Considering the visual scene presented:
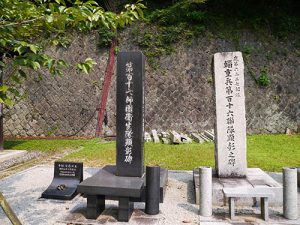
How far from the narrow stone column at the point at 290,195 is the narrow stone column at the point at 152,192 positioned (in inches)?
81.0

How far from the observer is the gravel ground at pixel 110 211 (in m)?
4.50

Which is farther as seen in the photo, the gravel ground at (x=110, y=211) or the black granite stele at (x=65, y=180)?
the black granite stele at (x=65, y=180)

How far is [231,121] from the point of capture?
6.00 metres

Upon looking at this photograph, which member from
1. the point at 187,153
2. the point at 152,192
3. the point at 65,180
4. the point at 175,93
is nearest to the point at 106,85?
the point at 175,93

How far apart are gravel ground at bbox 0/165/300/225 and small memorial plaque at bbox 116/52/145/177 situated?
0.76m

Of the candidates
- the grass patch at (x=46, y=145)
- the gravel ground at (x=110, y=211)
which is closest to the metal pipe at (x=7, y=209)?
the gravel ground at (x=110, y=211)

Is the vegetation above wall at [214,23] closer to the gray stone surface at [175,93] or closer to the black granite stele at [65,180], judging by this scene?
the gray stone surface at [175,93]

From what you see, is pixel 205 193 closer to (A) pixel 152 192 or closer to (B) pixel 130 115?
(A) pixel 152 192

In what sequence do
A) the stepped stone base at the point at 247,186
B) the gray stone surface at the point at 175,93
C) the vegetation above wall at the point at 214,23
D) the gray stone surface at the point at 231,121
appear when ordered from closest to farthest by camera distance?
the stepped stone base at the point at 247,186 → the gray stone surface at the point at 231,121 → the gray stone surface at the point at 175,93 → the vegetation above wall at the point at 214,23

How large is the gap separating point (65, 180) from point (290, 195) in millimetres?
4261

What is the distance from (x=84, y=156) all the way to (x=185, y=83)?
735cm

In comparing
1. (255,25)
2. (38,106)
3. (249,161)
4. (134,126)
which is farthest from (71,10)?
(255,25)

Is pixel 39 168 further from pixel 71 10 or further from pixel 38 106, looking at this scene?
pixel 38 106

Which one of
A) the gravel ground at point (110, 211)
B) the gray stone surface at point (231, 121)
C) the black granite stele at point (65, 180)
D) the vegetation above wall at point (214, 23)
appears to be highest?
the vegetation above wall at point (214, 23)
